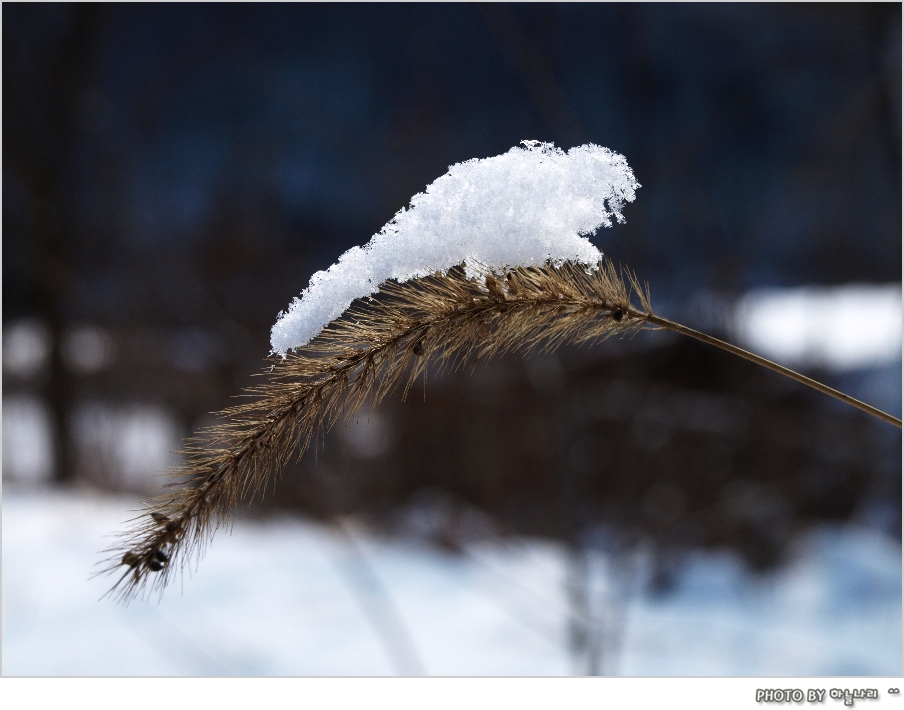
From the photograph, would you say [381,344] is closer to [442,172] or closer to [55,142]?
[442,172]

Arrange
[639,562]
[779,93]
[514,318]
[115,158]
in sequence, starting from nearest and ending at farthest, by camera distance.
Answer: [514,318], [639,562], [779,93], [115,158]

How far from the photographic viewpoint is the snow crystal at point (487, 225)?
0.76m

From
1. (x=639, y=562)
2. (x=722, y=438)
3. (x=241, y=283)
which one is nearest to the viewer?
(x=639, y=562)

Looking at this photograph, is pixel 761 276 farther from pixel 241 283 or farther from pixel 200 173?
pixel 200 173

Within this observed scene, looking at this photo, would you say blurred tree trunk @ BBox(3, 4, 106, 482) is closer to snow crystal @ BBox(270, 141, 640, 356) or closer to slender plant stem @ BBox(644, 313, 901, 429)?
snow crystal @ BBox(270, 141, 640, 356)

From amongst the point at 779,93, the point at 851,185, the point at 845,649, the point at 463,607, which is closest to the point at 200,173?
the point at 463,607

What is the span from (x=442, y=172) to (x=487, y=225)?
10.1 feet

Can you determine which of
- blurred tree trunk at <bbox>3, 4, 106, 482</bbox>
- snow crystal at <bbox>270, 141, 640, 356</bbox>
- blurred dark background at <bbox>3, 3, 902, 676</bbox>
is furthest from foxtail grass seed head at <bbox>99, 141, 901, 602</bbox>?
blurred tree trunk at <bbox>3, 4, 106, 482</bbox>

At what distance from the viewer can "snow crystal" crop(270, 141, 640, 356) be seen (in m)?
0.76

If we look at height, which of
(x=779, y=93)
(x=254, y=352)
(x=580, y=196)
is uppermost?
(x=779, y=93)

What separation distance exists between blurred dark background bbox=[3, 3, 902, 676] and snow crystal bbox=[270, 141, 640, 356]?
1.57 metres

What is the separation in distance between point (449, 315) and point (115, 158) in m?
6.22

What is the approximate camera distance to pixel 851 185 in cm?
411

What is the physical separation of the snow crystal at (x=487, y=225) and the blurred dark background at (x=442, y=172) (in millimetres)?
1571
